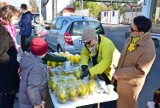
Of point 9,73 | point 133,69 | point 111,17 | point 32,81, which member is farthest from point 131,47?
point 111,17

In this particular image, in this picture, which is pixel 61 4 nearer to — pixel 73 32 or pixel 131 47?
pixel 73 32

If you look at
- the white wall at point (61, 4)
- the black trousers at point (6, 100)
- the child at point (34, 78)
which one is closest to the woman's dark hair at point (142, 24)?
the child at point (34, 78)

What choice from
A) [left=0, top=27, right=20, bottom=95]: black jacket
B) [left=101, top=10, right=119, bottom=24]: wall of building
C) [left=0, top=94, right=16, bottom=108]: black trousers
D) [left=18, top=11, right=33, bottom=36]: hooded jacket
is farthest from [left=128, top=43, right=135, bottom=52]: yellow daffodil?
[left=101, top=10, right=119, bottom=24]: wall of building

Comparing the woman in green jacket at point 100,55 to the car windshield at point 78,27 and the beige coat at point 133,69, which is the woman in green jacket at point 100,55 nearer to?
the beige coat at point 133,69

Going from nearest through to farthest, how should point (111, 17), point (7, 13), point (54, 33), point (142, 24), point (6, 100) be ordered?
point (142, 24), point (7, 13), point (6, 100), point (54, 33), point (111, 17)

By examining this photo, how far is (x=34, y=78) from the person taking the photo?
2.42 m

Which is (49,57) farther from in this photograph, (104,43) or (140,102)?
(140,102)

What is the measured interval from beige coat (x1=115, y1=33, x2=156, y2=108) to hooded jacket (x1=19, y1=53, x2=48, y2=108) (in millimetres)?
939

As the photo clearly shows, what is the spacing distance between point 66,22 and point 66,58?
150 inches

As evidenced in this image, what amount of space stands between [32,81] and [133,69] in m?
1.17

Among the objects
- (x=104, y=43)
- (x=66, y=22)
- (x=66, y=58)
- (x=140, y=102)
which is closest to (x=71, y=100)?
(x=104, y=43)

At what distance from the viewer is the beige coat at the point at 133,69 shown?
8.30 ft

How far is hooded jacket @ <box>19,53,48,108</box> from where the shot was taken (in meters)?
2.43

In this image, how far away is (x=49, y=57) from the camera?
3.36 metres
